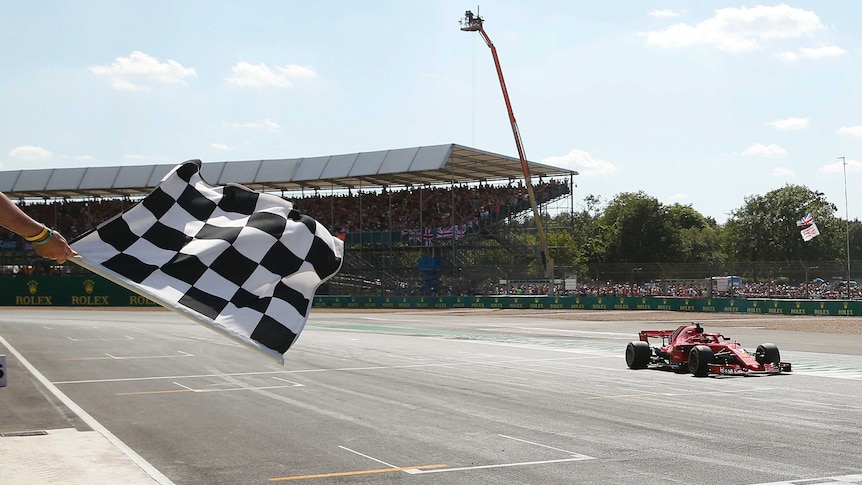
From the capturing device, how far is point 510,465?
919 cm

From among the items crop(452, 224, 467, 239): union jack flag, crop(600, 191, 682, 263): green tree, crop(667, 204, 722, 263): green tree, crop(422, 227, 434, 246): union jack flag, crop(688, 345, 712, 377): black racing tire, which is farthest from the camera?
crop(667, 204, 722, 263): green tree

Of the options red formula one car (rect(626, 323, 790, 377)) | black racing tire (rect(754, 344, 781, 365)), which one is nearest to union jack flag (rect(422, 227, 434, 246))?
red formula one car (rect(626, 323, 790, 377))

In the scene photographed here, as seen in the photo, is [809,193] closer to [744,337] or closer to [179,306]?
[744,337]

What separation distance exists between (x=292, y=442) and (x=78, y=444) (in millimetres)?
2457

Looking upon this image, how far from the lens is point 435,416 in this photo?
12680mm

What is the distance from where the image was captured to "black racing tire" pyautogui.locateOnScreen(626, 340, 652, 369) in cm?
1908

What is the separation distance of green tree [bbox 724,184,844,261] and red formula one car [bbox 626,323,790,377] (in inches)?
3289

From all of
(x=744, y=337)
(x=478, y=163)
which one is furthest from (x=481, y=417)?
(x=478, y=163)

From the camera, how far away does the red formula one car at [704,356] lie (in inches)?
695

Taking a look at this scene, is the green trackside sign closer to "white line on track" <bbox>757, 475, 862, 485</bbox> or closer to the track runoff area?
the track runoff area

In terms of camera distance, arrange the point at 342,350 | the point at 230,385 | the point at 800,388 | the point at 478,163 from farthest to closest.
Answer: the point at 478,163 < the point at 342,350 < the point at 230,385 < the point at 800,388

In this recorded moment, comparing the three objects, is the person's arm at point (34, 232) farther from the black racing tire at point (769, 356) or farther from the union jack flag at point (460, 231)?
the union jack flag at point (460, 231)

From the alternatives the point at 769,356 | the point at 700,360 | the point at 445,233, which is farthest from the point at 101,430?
the point at 445,233

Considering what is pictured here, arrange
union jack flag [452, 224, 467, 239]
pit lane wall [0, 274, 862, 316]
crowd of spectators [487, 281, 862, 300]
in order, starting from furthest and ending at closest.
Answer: union jack flag [452, 224, 467, 239] < crowd of spectators [487, 281, 862, 300] < pit lane wall [0, 274, 862, 316]
